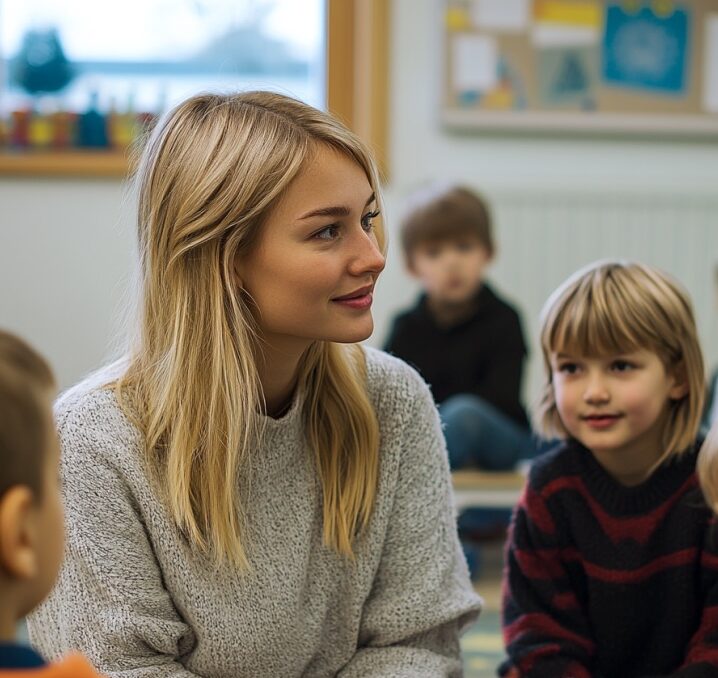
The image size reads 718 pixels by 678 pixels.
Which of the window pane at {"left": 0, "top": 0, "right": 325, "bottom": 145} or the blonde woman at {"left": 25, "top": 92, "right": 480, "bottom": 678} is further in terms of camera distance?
the window pane at {"left": 0, "top": 0, "right": 325, "bottom": 145}

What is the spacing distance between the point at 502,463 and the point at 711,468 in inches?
58.0

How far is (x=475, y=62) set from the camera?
3.48 metres

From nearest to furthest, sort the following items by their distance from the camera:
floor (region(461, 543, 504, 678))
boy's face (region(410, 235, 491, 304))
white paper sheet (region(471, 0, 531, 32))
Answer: floor (region(461, 543, 504, 678)) → boy's face (region(410, 235, 491, 304)) → white paper sheet (region(471, 0, 531, 32))

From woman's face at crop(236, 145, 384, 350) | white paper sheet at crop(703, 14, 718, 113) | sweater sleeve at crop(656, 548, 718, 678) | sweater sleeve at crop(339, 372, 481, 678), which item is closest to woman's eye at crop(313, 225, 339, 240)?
woman's face at crop(236, 145, 384, 350)

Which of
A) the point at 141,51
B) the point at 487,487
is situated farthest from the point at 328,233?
the point at 141,51

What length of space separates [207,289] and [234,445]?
18 cm

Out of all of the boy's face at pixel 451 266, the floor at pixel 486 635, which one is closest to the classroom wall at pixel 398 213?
the boy's face at pixel 451 266

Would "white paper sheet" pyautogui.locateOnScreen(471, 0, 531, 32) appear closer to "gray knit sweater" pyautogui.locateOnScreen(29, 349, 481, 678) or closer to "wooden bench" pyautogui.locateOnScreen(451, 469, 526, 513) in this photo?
"wooden bench" pyautogui.locateOnScreen(451, 469, 526, 513)

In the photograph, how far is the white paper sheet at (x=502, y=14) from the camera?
11.3ft

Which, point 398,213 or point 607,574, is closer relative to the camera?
point 607,574

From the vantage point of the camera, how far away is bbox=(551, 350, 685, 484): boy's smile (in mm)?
1483

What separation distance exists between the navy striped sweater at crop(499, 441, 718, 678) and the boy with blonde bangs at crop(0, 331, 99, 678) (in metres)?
0.78

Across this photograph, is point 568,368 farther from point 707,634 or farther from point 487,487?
point 487,487

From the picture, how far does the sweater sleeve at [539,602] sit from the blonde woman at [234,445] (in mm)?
146
